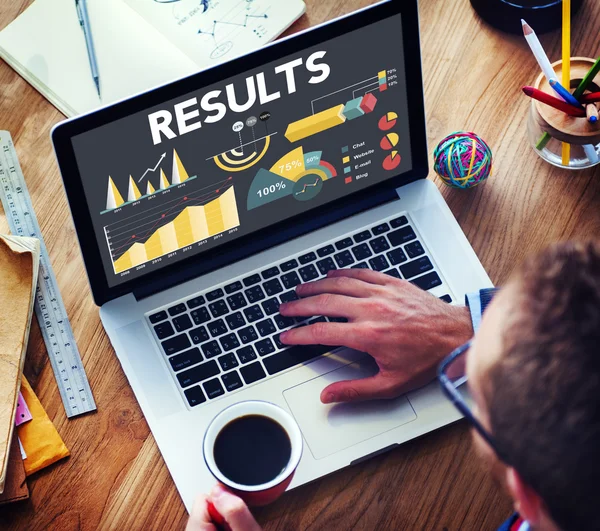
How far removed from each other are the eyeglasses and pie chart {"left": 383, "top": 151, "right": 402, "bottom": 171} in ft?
0.93

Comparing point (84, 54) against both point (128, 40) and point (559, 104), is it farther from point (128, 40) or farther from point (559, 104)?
point (559, 104)

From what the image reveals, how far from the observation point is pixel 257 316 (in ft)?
3.49

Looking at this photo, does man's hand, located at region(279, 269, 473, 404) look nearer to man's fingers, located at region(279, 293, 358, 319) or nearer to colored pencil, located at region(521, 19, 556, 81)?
man's fingers, located at region(279, 293, 358, 319)

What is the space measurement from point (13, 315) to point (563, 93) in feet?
2.59

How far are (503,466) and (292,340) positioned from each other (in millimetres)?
399

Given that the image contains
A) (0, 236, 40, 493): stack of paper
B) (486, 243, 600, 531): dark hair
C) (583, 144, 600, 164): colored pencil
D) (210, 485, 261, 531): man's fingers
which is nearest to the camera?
(486, 243, 600, 531): dark hair

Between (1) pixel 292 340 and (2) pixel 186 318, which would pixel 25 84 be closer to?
(2) pixel 186 318

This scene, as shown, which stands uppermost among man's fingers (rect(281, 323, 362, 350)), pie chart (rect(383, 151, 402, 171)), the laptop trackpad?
A: pie chart (rect(383, 151, 402, 171))

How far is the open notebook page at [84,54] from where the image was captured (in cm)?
119

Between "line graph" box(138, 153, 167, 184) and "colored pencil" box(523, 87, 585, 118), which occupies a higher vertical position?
A: "line graph" box(138, 153, 167, 184)

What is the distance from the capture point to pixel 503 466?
0.70 meters

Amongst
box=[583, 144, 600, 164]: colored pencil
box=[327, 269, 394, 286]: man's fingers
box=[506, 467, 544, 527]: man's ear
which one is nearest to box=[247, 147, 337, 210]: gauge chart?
Result: box=[327, 269, 394, 286]: man's fingers

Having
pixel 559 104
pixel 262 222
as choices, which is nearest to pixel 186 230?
pixel 262 222

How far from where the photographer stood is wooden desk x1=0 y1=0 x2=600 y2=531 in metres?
1.01
